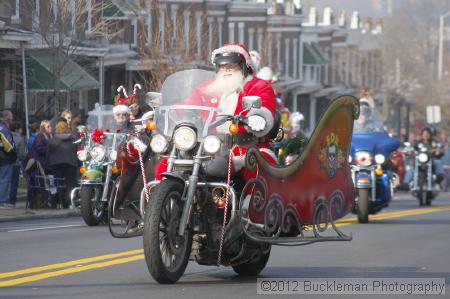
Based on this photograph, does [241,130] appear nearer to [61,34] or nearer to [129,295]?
[129,295]

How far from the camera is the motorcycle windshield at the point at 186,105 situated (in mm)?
10859

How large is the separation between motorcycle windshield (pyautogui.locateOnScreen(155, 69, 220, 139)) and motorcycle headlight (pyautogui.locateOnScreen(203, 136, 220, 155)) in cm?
18

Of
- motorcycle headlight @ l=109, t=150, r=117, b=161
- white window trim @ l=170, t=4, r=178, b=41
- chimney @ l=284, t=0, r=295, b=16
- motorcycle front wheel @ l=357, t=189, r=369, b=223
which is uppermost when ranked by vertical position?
chimney @ l=284, t=0, r=295, b=16

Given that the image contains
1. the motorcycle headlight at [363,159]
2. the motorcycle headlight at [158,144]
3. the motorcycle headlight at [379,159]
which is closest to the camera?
the motorcycle headlight at [158,144]

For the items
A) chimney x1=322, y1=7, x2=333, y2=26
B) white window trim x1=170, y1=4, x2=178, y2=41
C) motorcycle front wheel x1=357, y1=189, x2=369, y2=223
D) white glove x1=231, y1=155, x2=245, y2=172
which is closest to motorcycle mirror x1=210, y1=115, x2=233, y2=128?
white glove x1=231, y1=155, x2=245, y2=172

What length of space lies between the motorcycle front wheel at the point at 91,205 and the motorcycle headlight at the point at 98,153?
41 cm

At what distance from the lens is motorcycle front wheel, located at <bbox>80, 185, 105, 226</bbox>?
19.0 metres

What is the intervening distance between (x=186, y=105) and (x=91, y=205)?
27.6ft

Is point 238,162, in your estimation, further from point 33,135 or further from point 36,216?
point 33,135

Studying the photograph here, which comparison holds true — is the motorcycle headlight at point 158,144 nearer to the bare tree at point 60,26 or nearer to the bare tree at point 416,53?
the bare tree at point 60,26

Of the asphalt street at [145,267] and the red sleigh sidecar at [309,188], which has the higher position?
the red sleigh sidecar at [309,188]

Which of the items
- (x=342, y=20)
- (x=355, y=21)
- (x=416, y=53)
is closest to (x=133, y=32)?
(x=342, y=20)

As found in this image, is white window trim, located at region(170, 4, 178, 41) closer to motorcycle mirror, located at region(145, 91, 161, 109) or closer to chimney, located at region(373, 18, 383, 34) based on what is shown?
motorcycle mirror, located at region(145, 91, 161, 109)

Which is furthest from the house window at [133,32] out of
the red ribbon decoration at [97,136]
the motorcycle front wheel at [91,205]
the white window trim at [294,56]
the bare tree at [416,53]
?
the bare tree at [416,53]
